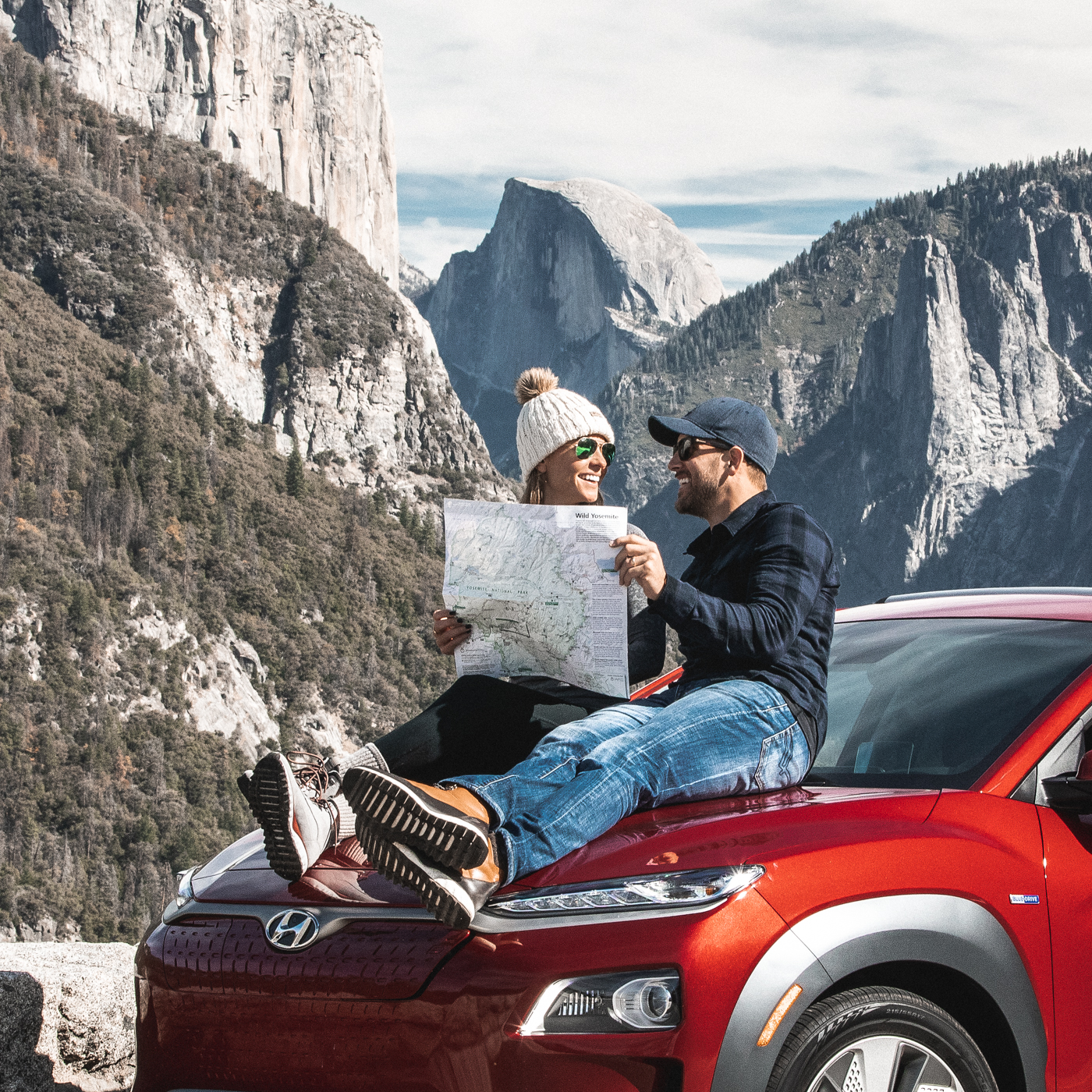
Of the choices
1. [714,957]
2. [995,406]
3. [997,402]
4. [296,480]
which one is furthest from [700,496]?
[997,402]

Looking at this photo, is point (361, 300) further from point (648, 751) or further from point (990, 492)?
point (648, 751)

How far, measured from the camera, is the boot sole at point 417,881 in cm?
205

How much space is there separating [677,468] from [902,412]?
186292 mm

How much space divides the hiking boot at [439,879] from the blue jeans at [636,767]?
7 centimetres

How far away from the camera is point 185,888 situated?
2.70m

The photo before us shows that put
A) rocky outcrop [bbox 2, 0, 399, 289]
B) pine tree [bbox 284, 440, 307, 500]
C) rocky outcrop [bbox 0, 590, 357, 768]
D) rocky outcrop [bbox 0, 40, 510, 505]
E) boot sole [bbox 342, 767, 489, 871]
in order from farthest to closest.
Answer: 1. rocky outcrop [bbox 2, 0, 399, 289]
2. pine tree [bbox 284, 440, 307, 500]
3. rocky outcrop [bbox 0, 40, 510, 505]
4. rocky outcrop [bbox 0, 590, 357, 768]
5. boot sole [bbox 342, 767, 489, 871]

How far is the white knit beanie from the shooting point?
3715mm

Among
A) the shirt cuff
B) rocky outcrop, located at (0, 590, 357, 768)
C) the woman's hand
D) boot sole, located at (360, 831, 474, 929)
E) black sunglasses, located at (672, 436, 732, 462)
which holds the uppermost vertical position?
black sunglasses, located at (672, 436, 732, 462)

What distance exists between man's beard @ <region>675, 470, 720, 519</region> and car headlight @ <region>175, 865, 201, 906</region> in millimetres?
1627

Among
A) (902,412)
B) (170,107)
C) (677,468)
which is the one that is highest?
(170,107)

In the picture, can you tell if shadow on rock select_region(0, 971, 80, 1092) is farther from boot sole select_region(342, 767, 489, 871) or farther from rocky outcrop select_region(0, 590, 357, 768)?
rocky outcrop select_region(0, 590, 357, 768)

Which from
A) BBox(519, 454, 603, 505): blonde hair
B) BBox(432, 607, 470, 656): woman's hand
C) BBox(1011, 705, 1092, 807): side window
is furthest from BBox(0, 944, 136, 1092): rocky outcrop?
BBox(1011, 705, 1092, 807): side window

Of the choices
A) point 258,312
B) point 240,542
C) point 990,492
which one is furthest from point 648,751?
point 990,492

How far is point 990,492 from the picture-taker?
168125mm
